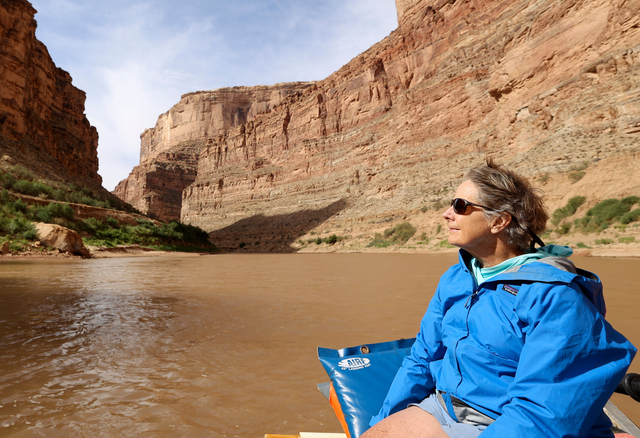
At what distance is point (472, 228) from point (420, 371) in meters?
0.75

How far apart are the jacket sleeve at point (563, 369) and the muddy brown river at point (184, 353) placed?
1.25 m

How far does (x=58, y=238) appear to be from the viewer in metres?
14.1

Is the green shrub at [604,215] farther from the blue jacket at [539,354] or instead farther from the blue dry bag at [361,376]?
the blue jacket at [539,354]

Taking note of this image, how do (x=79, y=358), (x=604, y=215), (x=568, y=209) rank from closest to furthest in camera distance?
(x=79, y=358)
(x=604, y=215)
(x=568, y=209)

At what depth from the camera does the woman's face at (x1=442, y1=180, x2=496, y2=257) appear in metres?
1.54

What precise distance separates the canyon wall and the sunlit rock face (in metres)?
20.8

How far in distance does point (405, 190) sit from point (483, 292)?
97.1 feet

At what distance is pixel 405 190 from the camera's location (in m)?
29.9

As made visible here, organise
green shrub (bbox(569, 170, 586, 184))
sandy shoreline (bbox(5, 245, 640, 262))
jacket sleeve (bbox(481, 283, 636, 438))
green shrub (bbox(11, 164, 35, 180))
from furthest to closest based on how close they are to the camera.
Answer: green shrub (bbox(11, 164, 35, 180)), green shrub (bbox(569, 170, 586, 184)), sandy shoreline (bbox(5, 245, 640, 262)), jacket sleeve (bbox(481, 283, 636, 438))

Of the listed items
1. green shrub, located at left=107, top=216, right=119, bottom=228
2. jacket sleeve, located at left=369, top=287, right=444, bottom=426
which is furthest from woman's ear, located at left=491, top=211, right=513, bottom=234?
green shrub, located at left=107, top=216, right=119, bottom=228

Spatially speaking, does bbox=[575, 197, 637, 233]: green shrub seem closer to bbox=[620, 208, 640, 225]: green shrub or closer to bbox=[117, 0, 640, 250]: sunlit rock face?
bbox=[620, 208, 640, 225]: green shrub

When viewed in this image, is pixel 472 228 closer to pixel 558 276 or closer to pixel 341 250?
pixel 558 276

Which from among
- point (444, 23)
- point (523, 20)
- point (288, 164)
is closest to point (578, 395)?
point (523, 20)

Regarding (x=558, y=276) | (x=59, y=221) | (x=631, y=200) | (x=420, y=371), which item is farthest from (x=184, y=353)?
(x=59, y=221)
